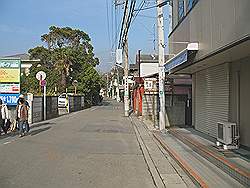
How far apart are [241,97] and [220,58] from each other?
1322mm

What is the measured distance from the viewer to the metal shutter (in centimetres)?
1319

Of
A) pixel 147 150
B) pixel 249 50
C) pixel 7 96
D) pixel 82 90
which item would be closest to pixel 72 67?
pixel 82 90

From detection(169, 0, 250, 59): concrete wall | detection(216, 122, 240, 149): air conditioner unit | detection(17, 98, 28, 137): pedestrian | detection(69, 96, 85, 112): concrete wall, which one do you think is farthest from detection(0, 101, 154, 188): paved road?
detection(69, 96, 85, 112): concrete wall

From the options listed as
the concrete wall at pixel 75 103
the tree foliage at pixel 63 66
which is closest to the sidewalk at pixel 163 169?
the concrete wall at pixel 75 103

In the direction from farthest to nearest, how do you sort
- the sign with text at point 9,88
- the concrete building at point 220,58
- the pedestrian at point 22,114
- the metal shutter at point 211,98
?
the sign with text at point 9,88
the pedestrian at point 22,114
the metal shutter at point 211,98
the concrete building at point 220,58

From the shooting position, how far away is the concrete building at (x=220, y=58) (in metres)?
8.71

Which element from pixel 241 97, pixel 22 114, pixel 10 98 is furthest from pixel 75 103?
pixel 241 97

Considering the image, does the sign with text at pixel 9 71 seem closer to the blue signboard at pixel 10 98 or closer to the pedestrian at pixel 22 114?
the blue signboard at pixel 10 98

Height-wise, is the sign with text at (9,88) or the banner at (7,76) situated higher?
the banner at (7,76)

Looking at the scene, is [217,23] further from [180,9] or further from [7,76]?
[7,76]

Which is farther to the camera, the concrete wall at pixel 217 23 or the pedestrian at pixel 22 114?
the pedestrian at pixel 22 114

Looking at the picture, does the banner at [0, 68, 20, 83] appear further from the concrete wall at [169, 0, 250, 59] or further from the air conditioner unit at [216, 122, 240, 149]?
the air conditioner unit at [216, 122, 240, 149]

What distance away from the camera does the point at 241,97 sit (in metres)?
11.7

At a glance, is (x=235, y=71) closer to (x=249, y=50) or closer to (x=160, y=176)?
(x=249, y=50)
